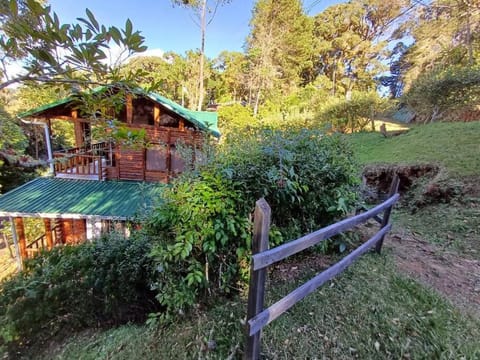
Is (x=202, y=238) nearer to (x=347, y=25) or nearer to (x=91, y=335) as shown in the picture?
(x=91, y=335)

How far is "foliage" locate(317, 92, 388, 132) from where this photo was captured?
13.4m

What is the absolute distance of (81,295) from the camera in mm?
2658

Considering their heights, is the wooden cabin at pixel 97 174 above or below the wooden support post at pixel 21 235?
above

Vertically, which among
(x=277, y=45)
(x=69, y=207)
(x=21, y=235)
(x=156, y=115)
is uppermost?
(x=277, y=45)

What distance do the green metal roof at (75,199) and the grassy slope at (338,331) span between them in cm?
342

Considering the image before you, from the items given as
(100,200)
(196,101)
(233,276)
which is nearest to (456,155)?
(233,276)

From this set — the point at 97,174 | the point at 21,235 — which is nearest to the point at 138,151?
the point at 97,174

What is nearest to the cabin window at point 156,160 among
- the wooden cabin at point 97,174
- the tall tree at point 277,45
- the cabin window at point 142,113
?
the wooden cabin at point 97,174

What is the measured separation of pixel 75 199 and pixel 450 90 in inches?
560

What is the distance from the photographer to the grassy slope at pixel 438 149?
5.70 m

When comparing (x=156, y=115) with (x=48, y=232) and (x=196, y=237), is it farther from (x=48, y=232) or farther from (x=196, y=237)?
→ (x=196, y=237)

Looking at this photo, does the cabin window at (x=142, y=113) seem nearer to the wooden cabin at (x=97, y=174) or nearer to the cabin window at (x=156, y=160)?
the wooden cabin at (x=97, y=174)

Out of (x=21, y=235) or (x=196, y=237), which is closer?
(x=196, y=237)

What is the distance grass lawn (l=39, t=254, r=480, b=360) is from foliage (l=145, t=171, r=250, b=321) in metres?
0.28
